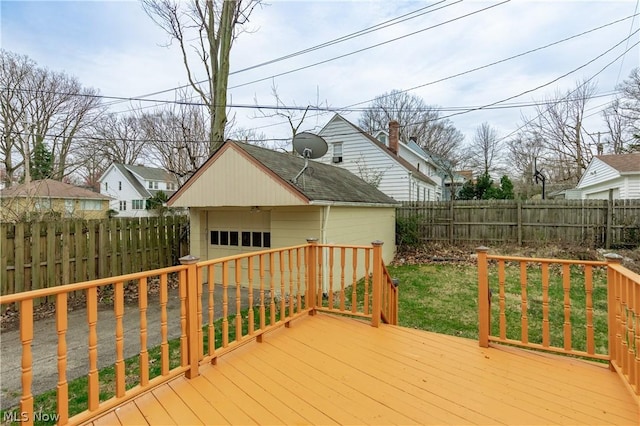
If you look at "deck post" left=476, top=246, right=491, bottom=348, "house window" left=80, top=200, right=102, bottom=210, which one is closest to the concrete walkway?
"deck post" left=476, top=246, right=491, bottom=348

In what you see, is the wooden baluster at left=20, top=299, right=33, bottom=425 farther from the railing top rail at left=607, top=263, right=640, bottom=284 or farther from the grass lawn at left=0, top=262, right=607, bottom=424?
the railing top rail at left=607, top=263, right=640, bottom=284

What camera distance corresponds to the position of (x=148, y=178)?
27.4 metres

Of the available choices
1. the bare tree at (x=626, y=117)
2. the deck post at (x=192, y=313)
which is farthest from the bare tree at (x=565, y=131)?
the deck post at (x=192, y=313)

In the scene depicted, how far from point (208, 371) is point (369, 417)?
4.42 feet

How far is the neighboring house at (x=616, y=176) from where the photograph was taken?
11.8 meters

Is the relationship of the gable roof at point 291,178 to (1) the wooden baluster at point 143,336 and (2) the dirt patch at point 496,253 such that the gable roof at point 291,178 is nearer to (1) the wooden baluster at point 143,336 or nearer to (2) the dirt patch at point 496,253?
(2) the dirt patch at point 496,253

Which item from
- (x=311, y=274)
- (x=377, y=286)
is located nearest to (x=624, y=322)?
(x=377, y=286)

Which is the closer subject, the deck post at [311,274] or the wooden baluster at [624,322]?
the wooden baluster at [624,322]

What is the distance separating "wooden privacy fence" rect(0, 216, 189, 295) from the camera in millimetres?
5254

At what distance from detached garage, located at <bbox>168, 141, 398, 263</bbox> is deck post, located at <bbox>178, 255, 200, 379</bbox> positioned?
3.63 meters

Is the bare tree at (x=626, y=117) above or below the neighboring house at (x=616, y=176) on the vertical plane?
above

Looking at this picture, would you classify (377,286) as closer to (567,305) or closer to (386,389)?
(386,389)

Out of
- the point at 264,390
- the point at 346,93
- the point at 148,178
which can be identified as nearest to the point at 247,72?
the point at 346,93

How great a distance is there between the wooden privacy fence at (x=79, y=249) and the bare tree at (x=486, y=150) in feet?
91.9
